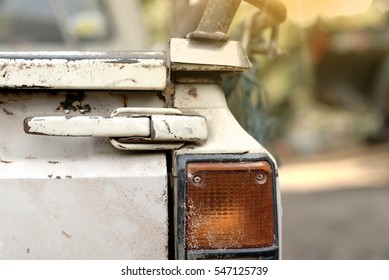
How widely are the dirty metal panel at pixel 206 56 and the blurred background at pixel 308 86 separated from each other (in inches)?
28.9

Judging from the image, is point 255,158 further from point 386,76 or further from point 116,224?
point 386,76

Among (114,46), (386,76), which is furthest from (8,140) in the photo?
(386,76)

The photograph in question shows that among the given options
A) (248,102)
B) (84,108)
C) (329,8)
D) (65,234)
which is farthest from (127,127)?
(329,8)

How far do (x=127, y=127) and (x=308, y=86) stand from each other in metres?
11.6

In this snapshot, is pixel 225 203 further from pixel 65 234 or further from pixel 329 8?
pixel 329 8

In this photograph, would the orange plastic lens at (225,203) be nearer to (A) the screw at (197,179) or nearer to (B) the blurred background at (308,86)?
(A) the screw at (197,179)

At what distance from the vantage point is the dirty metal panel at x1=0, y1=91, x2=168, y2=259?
191 cm

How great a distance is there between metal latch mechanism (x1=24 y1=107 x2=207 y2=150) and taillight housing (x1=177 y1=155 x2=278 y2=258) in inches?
2.8

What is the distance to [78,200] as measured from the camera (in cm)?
191

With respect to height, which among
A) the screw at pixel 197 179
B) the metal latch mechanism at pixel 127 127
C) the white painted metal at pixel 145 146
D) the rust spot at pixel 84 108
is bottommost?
the screw at pixel 197 179

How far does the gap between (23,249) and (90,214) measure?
0.17 metres

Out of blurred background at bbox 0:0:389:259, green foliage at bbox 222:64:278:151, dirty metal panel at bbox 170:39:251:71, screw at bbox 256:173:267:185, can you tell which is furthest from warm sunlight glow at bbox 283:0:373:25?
screw at bbox 256:173:267:185

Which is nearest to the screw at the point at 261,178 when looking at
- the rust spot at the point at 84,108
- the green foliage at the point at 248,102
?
the rust spot at the point at 84,108

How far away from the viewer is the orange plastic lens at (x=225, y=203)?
1964mm
